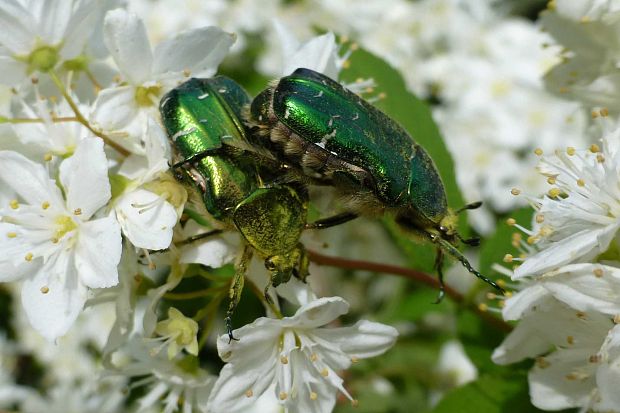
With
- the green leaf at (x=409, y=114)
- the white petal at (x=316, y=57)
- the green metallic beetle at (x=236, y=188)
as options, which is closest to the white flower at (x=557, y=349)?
the green leaf at (x=409, y=114)

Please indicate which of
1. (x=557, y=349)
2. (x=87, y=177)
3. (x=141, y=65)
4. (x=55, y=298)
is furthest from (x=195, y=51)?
(x=557, y=349)

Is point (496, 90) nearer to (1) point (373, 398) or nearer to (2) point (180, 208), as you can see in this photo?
(1) point (373, 398)

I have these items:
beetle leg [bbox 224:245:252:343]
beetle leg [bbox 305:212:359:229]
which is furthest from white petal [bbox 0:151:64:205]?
beetle leg [bbox 305:212:359:229]

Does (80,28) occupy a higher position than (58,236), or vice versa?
(80,28)

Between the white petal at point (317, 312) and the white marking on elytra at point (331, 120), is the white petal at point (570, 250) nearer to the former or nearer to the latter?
the white petal at point (317, 312)

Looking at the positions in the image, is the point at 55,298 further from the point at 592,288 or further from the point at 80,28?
the point at 592,288

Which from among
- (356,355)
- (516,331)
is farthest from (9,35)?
(516,331)
